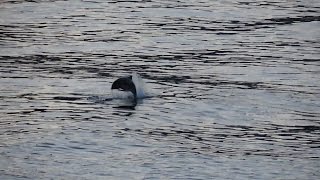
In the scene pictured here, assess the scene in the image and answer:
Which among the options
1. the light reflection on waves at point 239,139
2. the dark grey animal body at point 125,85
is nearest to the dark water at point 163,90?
the light reflection on waves at point 239,139

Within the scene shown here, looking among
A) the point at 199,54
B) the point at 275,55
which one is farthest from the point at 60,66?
the point at 275,55

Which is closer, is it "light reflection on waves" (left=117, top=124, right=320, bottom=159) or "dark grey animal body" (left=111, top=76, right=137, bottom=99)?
"light reflection on waves" (left=117, top=124, right=320, bottom=159)

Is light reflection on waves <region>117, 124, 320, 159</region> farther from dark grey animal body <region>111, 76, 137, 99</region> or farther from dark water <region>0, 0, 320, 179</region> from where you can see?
dark grey animal body <region>111, 76, 137, 99</region>

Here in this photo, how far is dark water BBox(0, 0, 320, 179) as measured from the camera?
46.2 feet

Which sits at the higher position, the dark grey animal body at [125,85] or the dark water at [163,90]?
the dark grey animal body at [125,85]

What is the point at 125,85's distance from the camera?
18828 millimetres

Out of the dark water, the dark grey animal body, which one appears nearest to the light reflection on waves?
the dark water

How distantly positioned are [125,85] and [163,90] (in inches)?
32.7

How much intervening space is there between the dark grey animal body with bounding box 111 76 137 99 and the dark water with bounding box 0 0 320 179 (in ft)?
1.04

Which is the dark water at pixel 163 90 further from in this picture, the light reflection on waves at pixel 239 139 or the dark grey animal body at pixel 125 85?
the dark grey animal body at pixel 125 85

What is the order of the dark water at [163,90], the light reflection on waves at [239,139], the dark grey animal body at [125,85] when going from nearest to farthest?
the dark water at [163,90]
the light reflection on waves at [239,139]
the dark grey animal body at [125,85]

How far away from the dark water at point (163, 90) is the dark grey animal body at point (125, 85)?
12.5 inches

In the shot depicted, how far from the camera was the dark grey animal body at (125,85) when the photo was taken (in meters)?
18.7

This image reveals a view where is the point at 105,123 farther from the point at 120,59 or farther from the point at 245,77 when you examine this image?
the point at 120,59
